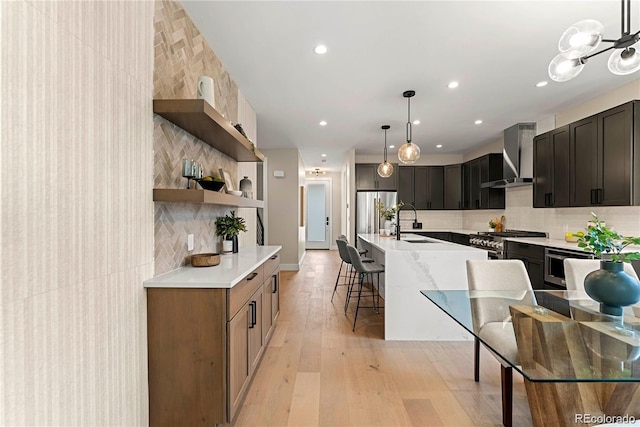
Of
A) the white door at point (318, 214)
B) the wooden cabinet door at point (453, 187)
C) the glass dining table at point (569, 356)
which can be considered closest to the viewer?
the glass dining table at point (569, 356)

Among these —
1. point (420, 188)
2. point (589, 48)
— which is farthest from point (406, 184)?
point (589, 48)

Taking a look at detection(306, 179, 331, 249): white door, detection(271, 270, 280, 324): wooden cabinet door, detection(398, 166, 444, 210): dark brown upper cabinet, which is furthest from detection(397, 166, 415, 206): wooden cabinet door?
detection(271, 270, 280, 324): wooden cabinet door

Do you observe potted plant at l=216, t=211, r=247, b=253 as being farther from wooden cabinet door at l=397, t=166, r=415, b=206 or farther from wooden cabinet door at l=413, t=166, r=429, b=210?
wooden cabinet door at l=413, t=166, r=429, b=210

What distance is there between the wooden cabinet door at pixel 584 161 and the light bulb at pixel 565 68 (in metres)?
2.49

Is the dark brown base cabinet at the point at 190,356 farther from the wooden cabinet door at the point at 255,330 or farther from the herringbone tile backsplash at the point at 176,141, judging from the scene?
the wooden cabinet door at the point at 255,330

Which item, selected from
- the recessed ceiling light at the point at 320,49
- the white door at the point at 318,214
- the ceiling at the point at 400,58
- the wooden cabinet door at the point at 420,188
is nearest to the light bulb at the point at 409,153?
the ceiling at the point at 400,58

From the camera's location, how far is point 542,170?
4410 millimetres

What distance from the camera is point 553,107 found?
167 inches

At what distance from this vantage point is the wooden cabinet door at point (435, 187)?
7234mm

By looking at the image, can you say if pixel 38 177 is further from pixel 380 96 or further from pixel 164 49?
pixel 380 96

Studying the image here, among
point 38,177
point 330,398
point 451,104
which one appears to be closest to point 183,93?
point 38,177

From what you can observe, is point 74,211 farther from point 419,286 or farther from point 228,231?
point 419,286

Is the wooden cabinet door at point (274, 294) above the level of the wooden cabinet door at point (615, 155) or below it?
below

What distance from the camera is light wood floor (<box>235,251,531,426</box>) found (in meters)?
1.89
